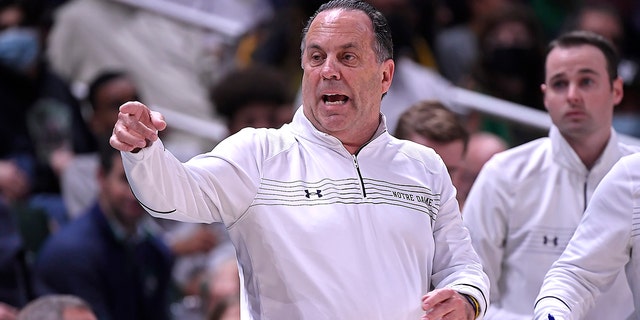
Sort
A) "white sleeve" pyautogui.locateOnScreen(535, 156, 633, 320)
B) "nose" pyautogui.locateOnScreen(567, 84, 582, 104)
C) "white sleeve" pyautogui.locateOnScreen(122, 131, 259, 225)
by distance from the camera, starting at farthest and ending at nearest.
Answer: "nose" pyautogui.locateOnScreen(567, 84, 582, 104) < "white sleeve" pyautogui.locateOnScreen(535, 156, 633, 320) < "white sleeve" pyautogui.locateOnScreen(122, 131, 259, 225)

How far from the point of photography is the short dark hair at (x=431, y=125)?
5.95 m

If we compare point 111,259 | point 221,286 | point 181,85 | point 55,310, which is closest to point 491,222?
point 55,310

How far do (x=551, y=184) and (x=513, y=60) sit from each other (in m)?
3.34

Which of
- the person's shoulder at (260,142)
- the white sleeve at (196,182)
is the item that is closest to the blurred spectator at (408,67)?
the person's shoulder at (260,142)

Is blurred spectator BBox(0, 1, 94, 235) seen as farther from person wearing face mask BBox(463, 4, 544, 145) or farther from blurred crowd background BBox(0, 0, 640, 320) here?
person wearing face mask BBox(463, 4, 544, 145)

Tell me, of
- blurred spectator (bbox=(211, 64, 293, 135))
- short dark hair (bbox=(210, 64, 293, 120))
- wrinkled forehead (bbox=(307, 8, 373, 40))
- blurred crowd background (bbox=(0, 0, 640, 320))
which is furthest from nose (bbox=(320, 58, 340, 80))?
short dark hair (bbox=(210, 64, 293, 120))

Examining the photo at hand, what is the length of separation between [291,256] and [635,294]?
4.27ft

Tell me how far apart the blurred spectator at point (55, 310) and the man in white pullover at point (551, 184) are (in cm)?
169

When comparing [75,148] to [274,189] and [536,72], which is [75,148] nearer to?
[536,72]

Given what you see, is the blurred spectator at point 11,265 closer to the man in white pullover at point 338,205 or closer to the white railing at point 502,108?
the man in white pullover at point 338,205

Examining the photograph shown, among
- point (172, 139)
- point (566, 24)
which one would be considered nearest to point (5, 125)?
point (172, 139)

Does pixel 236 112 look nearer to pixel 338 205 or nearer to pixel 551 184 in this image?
pixel 551 184

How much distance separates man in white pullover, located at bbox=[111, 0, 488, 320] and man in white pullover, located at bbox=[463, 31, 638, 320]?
804mm

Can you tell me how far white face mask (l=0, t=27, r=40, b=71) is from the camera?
861 cm
